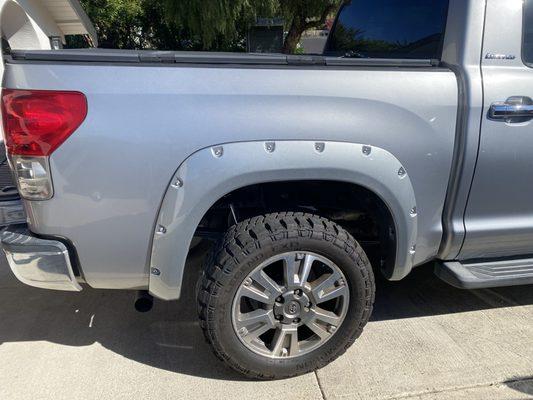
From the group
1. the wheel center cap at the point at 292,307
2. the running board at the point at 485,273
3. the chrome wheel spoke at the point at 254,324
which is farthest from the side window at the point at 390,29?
the chrome wheel spoke at the point at 254,324

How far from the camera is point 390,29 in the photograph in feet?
9.84

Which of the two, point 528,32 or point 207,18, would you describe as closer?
point 528,32

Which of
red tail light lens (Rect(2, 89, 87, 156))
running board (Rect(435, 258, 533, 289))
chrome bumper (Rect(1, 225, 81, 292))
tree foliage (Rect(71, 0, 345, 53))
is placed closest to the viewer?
red tail light lens (Rect(2, 89, 87, 156))

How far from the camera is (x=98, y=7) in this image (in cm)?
1695

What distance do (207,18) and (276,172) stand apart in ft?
38.2

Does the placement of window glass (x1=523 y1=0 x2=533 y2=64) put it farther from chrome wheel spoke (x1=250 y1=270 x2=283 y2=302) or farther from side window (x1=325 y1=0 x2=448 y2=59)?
chrome wheel spoke (x1=250 y1=270 x2=283 y2=302)

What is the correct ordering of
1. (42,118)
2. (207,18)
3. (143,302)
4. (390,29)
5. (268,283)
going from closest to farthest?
(42,118)
(268,283)
(143,302)
(390,29)
(207,18)

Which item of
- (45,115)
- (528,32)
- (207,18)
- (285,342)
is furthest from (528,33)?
(207,18)

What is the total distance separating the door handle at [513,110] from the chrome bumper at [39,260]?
219 centimetres

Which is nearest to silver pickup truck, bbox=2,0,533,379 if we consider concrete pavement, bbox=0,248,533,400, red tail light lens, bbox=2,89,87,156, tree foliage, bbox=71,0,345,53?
red tail light lens, bbox=2,89,87,156

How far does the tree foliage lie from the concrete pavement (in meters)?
10.9

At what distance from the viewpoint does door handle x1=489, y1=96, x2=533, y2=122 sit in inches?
87.9

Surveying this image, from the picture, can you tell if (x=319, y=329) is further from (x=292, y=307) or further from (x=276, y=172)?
(x=276, y=172)

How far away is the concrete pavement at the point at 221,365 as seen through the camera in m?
2.35
